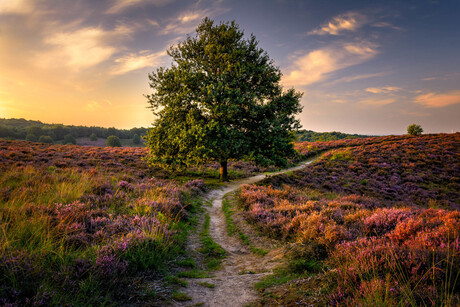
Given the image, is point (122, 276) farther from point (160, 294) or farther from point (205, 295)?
point (205, 295)

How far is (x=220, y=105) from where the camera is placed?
668 inches

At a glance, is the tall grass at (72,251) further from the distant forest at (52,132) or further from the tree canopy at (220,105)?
the distant forest at (52,132)

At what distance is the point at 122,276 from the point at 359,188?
26590mm

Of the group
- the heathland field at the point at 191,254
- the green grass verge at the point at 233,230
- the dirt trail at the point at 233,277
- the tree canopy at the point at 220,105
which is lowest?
the green grass verge at the point at 233,230

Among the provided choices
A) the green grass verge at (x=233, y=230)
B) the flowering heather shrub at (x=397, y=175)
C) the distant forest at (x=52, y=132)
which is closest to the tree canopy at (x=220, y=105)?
the green grass verge at (x=233, y=230)

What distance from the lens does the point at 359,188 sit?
2373cm

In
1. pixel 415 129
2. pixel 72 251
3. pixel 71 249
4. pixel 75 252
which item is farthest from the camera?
pixel 415 129

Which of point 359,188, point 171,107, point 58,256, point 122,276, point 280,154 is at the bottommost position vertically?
point 359,188

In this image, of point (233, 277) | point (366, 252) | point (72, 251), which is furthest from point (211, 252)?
point (366, 252)

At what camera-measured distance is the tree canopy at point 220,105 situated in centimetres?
1720

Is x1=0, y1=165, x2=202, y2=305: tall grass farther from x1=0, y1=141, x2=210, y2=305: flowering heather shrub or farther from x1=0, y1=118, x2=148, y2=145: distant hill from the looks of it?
x1=0, y1=118, x2=148, y2=145: distant hill

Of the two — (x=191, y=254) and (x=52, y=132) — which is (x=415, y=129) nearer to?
(x=191, y=254)

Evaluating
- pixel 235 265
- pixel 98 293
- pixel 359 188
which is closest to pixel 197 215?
pixel 235 265

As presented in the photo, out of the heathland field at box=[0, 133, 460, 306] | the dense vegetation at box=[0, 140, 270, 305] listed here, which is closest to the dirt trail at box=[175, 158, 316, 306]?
the heathland field at box=[0, 133, 460, 306]
